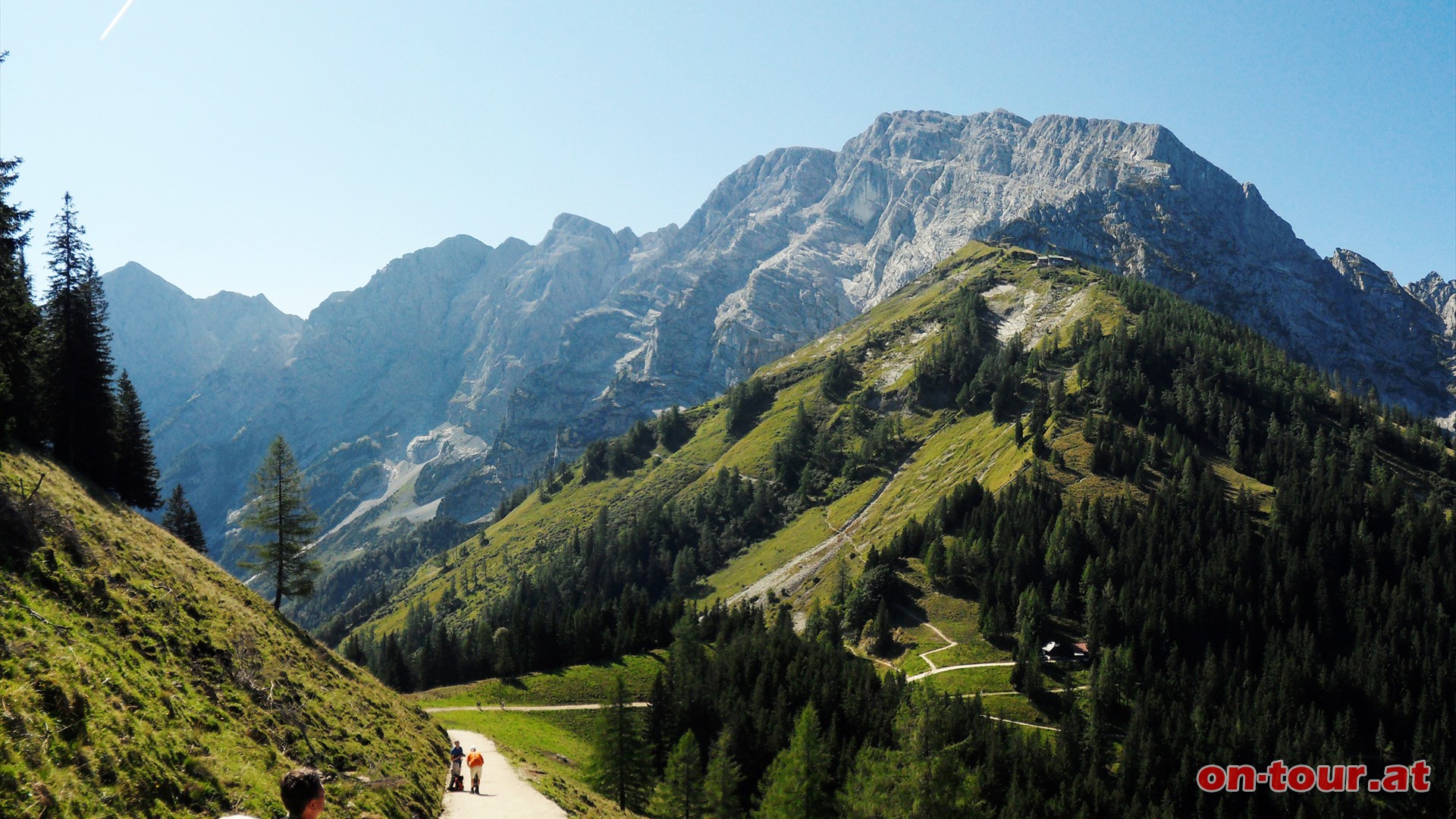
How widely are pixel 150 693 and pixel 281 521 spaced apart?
46.3m

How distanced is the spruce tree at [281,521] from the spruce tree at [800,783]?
1702 inches

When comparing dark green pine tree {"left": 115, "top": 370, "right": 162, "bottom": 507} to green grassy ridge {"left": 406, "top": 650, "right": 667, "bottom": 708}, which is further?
green grassy ridge {"left": 406, "top": 650, "right": 667, "bottom": 708}

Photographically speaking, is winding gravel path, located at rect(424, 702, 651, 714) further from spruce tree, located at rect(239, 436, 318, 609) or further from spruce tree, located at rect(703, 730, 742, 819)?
spruce tree, located at rect(703, 730, 742, 819)

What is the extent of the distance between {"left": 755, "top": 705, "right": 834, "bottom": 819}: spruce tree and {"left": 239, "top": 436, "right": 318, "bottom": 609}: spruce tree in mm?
43219

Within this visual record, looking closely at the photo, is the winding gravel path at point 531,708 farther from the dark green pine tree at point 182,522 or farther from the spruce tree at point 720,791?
the dark green pine tree at point 182,522

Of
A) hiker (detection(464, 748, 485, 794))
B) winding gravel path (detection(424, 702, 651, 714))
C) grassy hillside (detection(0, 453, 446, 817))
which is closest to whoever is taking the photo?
grassy hillside (detection(0, 453, 446, 817))

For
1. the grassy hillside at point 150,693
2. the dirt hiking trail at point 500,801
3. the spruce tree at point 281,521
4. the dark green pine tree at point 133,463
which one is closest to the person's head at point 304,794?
the grassy hillside at point 150,693

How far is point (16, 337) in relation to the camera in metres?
44.2

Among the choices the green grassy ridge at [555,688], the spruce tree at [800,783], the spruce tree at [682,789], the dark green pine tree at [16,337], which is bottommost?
the green grassy ridge at [555,688]

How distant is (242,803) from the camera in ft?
61.3

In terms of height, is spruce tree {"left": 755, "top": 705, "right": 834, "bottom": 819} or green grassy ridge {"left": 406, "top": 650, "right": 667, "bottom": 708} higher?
spruce tree {"left": 755, "top": 705, "right": 834, "bottom": 819}

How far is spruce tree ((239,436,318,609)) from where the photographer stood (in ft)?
203

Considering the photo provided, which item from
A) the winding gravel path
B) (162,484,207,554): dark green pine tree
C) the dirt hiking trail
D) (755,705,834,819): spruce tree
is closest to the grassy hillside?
the dirt hiking trail

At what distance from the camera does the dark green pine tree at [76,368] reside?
53969 mm
